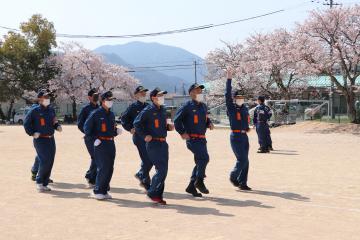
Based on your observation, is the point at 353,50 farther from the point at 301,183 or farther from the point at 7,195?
the point at 7,195

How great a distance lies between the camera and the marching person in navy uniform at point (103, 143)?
877 centimetres

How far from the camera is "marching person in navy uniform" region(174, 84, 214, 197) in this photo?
9.00 meters

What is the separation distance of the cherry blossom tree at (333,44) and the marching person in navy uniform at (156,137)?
80.9ft

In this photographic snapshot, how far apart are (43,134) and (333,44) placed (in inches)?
991

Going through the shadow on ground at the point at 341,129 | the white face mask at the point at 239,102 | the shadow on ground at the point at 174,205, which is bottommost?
the shadow on ground at the point at 174,205

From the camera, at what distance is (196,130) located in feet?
29.6

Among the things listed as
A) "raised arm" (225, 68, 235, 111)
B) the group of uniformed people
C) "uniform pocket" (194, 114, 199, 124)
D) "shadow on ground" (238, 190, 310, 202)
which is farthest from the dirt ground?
"raised arm" (225, 68, 235, 111)

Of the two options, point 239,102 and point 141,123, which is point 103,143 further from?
point 239,102

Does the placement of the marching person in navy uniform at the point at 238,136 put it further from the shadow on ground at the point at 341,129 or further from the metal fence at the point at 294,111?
the metal fence at the point at 294,111

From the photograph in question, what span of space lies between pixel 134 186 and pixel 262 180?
9.22 ft

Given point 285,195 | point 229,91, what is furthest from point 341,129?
point 285,195

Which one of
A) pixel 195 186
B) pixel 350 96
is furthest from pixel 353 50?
pixel 195 186

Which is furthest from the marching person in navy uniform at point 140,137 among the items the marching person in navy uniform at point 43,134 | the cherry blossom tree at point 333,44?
the cherry blossom tree at point 333,44

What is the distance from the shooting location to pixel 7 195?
30.6 ft
